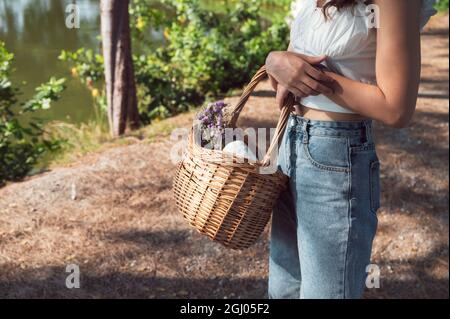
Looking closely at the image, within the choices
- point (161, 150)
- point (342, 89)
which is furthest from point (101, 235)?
point (342, 89)

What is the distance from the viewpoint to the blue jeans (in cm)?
155

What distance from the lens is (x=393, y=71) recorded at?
138 centimetres

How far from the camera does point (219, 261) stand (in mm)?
3574

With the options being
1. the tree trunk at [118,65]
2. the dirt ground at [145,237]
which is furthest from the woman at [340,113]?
the tree trunk at [118,65]

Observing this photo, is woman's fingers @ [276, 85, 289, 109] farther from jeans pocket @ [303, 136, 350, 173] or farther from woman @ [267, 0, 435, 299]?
jeans pocket @ [303, 136, 350, 173]

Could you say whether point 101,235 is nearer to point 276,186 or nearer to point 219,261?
point 219,261

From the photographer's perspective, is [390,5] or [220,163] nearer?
[390,5]

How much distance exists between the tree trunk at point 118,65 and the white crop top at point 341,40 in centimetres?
379

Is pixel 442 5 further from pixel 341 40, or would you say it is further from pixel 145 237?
pixel 341 40

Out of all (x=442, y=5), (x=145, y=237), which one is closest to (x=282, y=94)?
(x=145, y=237)

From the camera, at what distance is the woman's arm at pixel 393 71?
1354 millimetres

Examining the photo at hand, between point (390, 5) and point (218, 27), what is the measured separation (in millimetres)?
5600

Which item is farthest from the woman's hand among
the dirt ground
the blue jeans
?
the dirt ground

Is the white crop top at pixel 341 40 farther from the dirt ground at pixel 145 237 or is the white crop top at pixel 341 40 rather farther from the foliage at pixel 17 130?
the foliage at pixel 17 130
